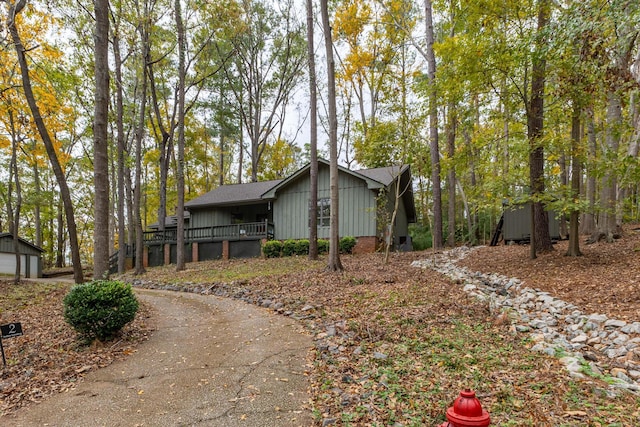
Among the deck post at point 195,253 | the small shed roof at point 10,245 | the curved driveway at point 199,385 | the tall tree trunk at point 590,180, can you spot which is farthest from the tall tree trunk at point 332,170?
the small shed roof at point 10,245

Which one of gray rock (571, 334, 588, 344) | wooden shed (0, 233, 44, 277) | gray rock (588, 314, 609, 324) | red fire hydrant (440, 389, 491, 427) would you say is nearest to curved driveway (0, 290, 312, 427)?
red fire hydrant (440, 389, 491, 427)

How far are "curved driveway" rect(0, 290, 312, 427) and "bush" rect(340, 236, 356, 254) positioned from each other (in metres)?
9.97

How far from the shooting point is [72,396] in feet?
12.7

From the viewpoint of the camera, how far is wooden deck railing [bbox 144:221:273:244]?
18.8m

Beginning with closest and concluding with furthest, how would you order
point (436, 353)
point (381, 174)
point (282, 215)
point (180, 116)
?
point (436, 353), point (180, 116), point (381, 174), point (282, 215)

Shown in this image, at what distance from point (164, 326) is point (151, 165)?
2647 centimetres

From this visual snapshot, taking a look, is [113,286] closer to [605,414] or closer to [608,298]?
[605,414]

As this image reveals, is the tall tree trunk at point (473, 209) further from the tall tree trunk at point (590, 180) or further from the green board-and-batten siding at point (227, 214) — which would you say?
the green board-and-batten siding at point (227, 214)

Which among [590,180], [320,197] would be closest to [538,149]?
[590,180]

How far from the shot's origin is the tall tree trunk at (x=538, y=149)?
8227mm

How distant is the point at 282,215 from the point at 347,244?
192 inches

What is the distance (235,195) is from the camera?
69.0 ft

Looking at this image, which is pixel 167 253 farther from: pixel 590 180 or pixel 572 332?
pixel 590 180

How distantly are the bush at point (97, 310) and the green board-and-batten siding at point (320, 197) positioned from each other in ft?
41.4
